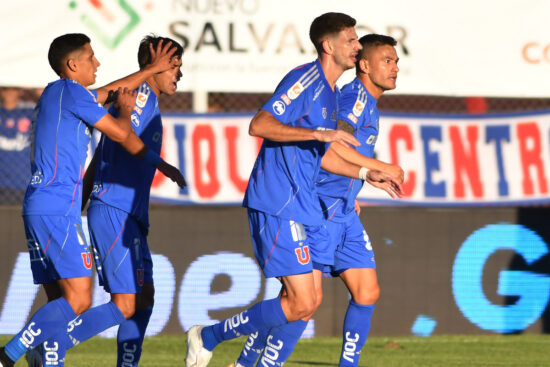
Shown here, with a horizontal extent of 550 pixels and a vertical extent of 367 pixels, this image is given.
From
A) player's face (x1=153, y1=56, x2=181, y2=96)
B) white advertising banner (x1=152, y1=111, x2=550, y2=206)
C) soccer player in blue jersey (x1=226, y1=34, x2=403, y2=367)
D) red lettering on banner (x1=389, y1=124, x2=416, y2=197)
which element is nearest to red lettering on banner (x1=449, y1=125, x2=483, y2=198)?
white advertising banner (x1=152, y1=111, x2=550, y2=206)

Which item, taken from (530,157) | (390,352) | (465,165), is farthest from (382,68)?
(530,157)

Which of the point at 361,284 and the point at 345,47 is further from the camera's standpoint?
the point at 361,284

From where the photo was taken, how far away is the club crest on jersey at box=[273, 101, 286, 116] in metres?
6.23

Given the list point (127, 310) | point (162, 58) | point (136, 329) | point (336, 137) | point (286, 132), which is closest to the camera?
point (336, 137)

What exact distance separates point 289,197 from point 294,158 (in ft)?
0.74

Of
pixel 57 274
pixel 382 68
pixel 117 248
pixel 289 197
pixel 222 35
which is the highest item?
pixel 222 35

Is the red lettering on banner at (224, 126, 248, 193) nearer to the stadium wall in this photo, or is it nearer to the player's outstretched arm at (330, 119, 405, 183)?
the stadium wall

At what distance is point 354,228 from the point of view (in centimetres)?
728

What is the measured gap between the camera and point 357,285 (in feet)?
23.6

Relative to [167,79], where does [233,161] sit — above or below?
below

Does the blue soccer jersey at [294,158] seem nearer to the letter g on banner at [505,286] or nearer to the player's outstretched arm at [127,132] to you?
the player's outstretched arm at [127,132]

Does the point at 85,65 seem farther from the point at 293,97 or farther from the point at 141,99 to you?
the point at 293,97

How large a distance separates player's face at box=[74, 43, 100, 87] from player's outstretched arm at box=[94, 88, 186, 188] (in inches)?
7.7

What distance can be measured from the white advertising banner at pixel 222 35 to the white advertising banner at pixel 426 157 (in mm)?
536
